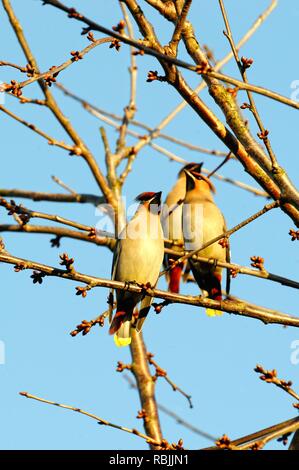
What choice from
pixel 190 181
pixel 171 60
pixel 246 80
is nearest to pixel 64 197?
pixel 190 181

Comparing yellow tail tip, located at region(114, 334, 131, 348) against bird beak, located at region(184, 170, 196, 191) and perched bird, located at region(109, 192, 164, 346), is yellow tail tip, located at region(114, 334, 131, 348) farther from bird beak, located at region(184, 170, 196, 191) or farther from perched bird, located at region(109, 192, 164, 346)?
bird beak, located at region(184, 170, 196, 191)

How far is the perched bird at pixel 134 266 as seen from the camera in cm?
637

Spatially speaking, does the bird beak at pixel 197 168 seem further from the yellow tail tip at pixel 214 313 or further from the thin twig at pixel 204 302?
the thin twig at pixel 204 302

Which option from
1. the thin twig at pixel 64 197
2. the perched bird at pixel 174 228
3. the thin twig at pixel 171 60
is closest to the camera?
the thin twig at pixel 171 60

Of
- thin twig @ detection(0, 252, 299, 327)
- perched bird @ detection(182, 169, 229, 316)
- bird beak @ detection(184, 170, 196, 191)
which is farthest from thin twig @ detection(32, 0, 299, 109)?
bird beak @ detection(184, 170, 196, 191)

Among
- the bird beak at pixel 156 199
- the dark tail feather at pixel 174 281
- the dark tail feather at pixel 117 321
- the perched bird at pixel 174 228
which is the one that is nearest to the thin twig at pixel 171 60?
the dark tail feather at pixel 117 321

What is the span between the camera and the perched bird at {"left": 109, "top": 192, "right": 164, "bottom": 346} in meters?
6.37

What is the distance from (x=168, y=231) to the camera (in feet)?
30.0

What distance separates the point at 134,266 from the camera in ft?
21.2
